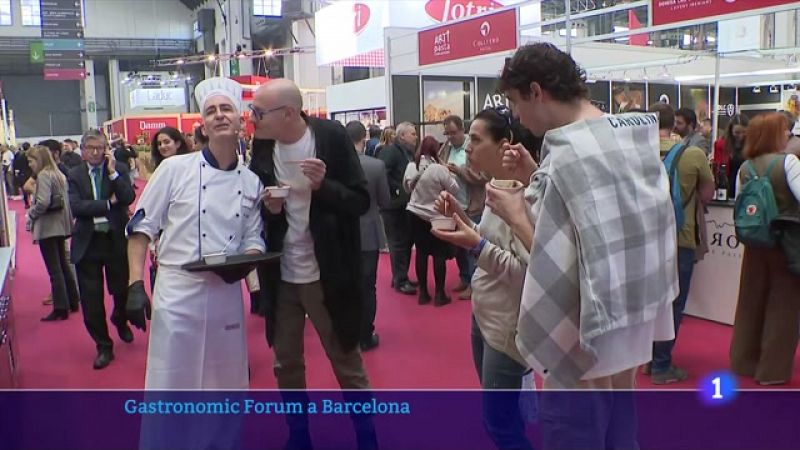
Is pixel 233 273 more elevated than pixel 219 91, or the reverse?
pixel 219 91

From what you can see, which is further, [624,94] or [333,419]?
[624,94]

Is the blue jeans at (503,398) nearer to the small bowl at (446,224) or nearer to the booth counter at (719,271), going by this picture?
the small bowl at (446,224)

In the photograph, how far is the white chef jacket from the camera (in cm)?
229

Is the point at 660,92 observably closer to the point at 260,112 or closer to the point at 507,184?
the point at 260,112

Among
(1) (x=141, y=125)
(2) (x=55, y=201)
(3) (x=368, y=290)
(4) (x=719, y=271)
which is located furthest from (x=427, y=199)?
(1) (x=141, y=125)

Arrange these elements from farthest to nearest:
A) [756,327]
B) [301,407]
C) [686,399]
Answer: [756,327], [686,399], [301,407]

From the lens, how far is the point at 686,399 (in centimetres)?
343

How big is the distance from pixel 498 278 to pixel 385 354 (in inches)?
103

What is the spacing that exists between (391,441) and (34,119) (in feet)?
113

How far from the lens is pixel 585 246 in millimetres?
1319

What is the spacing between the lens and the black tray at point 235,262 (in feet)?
7.14

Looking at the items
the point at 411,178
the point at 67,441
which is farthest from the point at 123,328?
the point at 411,178

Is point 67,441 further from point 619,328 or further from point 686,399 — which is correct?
point 686,399

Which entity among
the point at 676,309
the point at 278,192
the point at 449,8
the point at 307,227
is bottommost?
the point at 676,309
